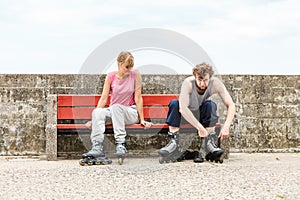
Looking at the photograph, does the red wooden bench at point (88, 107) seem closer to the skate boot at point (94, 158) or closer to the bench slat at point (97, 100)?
the bench slat at point (97, 100)

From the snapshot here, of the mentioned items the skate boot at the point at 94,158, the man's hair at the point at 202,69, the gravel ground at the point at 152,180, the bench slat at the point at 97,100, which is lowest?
the gravel ground at the point at 152,180

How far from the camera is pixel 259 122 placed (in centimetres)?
741

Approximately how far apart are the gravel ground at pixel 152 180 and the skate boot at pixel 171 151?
0.13 meters

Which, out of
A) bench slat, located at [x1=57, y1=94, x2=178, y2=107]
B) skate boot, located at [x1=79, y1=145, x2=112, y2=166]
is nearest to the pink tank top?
bench slat, located at [x1=57, y1=94, x2=178, y2=107]

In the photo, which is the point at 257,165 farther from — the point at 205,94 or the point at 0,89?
the point at 0,89

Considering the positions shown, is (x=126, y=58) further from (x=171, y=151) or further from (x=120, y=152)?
(x=171, y=151)

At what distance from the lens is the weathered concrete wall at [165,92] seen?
23.2 feet

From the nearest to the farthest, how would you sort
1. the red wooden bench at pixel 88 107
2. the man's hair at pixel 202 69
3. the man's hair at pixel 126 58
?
1. the man's hair at pixel 202 69
2. the man's hair at pixel 126 58
3. the red wooden bench at pixel 88 107

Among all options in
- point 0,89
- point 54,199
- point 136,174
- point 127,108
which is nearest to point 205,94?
point 127,108

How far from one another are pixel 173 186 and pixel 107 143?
2683 millimetres

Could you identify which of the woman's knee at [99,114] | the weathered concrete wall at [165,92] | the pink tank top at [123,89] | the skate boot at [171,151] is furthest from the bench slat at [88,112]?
the skate boot at [171,151]

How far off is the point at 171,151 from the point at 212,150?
0.47 m

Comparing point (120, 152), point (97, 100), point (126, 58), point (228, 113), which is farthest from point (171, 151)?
point (97, 100)

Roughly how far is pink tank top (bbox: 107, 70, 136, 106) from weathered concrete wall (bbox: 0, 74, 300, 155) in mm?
1087
